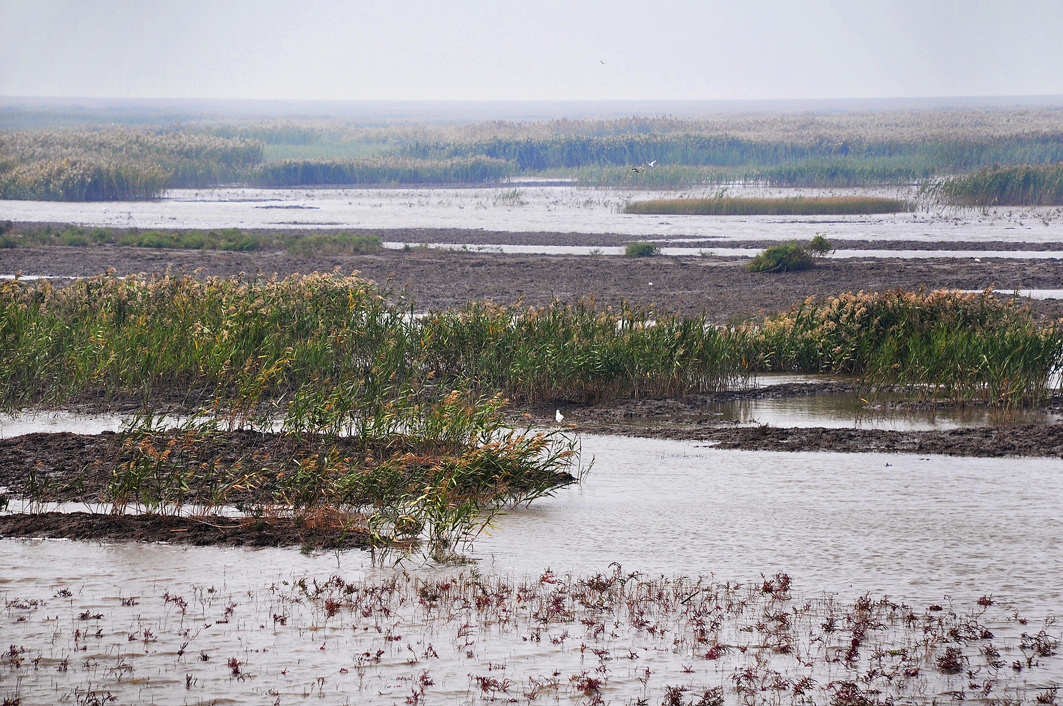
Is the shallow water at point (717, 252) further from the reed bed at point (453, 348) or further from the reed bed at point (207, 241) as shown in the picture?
the reed bed at point (453, 348)

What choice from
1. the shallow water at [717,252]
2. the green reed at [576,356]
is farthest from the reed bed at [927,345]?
the shallow water at [717,252]

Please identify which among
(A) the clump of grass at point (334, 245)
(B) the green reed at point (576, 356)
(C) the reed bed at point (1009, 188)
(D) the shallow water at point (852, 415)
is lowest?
(D) the shallow water at point (852, 415)

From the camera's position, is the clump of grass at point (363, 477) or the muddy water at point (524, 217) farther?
the muddy water at point (524, 217)

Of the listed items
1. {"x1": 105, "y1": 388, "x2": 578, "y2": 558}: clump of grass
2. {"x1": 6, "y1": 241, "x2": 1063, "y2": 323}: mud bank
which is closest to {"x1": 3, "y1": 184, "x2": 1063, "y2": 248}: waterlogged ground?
{"x1": 6, "y1": 241, "x2": 1063, "y2": 323}: mud bank

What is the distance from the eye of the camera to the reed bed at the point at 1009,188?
150ft

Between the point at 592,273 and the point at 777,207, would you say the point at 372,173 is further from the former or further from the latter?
the point at 592,273

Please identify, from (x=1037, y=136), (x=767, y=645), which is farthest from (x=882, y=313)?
(x=1037, y=136)

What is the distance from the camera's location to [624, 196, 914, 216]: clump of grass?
1770 inches

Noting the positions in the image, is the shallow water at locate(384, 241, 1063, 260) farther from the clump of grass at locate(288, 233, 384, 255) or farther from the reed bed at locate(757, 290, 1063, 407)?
the reed bed at locate(757, 290, 1063, 407)

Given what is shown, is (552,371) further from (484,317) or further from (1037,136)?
(1037,136)

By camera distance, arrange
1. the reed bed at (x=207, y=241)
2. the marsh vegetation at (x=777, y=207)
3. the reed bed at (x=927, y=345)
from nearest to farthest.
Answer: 1. the reed bed at (x=927, y=345)
2. the reed bed at (x=207, y=241)
3. the marsh vegetation at (x=777, y=207)

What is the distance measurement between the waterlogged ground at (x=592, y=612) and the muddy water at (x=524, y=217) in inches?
1106

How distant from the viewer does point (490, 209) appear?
47875 mm

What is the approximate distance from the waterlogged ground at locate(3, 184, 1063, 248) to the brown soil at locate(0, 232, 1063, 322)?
7.14 meters
